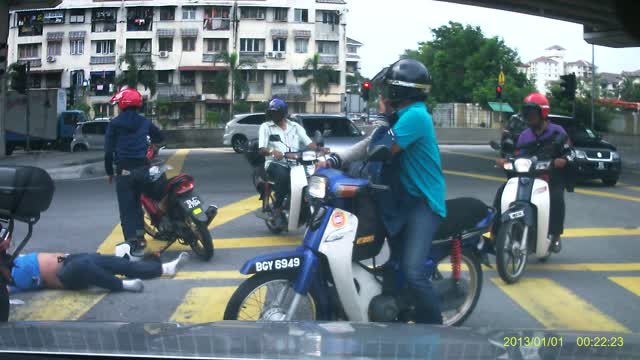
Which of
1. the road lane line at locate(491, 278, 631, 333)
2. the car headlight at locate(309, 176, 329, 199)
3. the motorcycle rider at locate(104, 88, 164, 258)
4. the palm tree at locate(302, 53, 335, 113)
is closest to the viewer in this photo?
the car headlight at locate(309, 176, 329, 199)

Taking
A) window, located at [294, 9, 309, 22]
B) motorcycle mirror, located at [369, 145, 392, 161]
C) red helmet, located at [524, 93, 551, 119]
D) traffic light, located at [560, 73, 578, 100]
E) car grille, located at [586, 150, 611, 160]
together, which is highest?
window, located at [294, 9, 309, 22]

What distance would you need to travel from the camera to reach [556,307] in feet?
19.5

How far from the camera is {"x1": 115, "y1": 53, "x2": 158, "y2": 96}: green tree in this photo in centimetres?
675

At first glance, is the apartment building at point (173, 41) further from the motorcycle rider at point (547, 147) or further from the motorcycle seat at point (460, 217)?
the motorcycle seat at point (460, 217)

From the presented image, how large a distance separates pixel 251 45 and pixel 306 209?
2.09 metres

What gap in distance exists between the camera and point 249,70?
8.62 metres

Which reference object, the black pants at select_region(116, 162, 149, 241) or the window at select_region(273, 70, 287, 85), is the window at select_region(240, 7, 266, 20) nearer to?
the window at select_region(273, 70, 287, 85)

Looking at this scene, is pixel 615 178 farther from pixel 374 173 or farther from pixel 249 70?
pixel 374 173

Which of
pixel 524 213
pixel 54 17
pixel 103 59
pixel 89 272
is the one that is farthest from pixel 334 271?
pixel 54 17

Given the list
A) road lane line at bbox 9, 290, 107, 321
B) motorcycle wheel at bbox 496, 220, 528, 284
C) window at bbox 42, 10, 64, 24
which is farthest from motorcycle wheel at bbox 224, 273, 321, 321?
window at bbox 42, 10, 64, 24

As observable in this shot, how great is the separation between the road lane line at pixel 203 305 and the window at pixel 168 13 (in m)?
2.47

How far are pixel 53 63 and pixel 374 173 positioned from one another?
3314mm

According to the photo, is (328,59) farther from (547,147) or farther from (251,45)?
(547,147)

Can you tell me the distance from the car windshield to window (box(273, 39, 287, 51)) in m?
0.06
